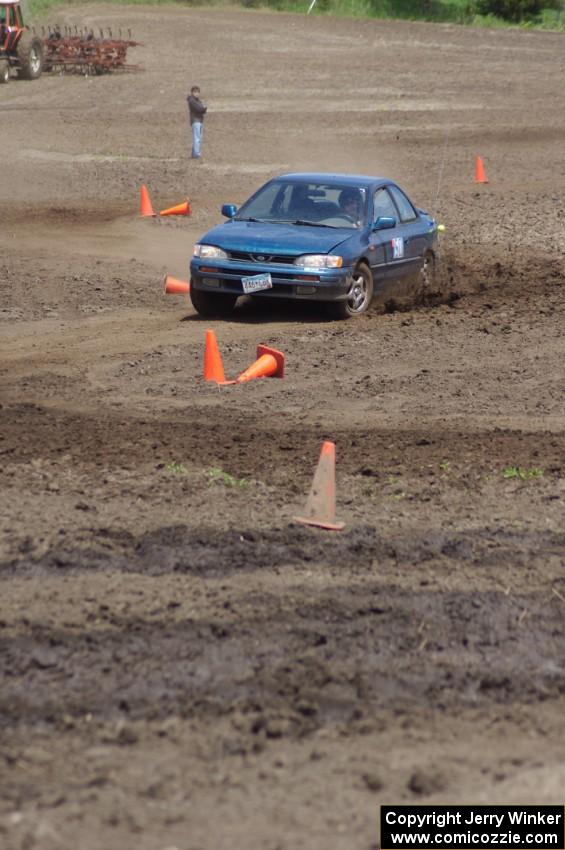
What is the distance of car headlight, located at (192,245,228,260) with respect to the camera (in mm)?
14016

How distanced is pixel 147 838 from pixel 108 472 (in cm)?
451

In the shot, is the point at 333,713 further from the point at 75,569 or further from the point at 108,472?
the point at 108,472

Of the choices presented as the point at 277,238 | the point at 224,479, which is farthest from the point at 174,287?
the point at 224,479

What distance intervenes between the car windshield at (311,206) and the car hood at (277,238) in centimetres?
19

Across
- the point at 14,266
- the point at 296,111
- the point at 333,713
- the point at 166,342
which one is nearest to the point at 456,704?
the point at 333,713

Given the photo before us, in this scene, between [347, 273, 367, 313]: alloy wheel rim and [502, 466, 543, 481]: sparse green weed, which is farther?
Result: [347, 273, 367, 313]: alloy wheel rim

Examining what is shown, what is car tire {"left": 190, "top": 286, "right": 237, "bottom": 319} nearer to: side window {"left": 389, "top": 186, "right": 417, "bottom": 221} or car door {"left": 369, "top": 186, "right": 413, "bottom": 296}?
car door {"left": 369, "top": 186, "right": 413, "bottom": 296}

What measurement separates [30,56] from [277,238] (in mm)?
26939

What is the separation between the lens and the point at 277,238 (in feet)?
45.8

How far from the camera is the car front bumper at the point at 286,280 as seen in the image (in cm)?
1373

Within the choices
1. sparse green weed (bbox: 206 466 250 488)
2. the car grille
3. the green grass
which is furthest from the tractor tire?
sparse green weed (bbox: 206 466 250 488)

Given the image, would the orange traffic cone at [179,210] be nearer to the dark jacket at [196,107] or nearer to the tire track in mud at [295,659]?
the dark jacket at [196,107]

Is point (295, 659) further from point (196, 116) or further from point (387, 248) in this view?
point (196, 116)

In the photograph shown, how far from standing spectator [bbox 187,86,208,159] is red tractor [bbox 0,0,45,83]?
10251mm
